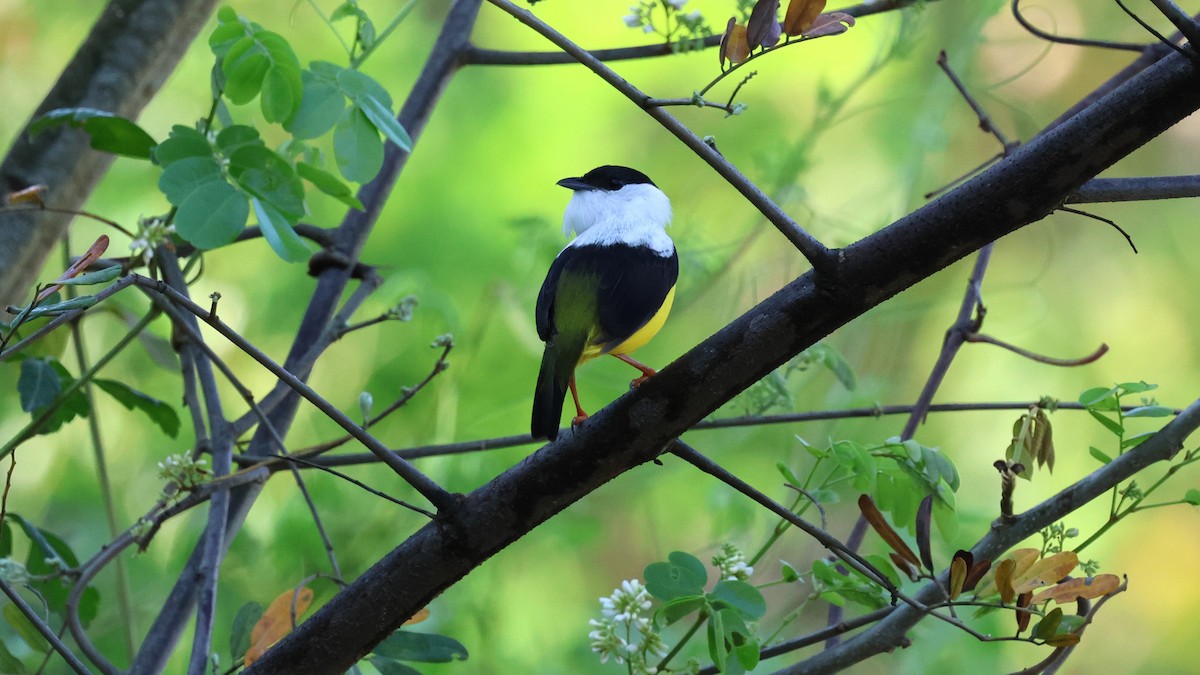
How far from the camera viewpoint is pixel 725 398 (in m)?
0.69

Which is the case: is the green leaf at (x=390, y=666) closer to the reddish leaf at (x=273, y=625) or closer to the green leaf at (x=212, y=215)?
the reddish leaf at (x=273, y=625)

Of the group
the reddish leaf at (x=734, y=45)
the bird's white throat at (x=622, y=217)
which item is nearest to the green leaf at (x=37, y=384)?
the bird's white throat at (x=622, y=217)

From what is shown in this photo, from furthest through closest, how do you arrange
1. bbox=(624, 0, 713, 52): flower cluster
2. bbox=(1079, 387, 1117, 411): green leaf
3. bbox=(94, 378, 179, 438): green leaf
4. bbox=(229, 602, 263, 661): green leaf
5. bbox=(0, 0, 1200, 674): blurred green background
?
bbox=(0, 0, 1200, 674): blurred green background → bbox=(94, 378, 179, 438): green leaf → bbox=(229, 602, 263, 661): green leaf → bbox=(1079, 387, 1117, 411): green leaf → bbox=(624, 0, 713, 52): flower cluster

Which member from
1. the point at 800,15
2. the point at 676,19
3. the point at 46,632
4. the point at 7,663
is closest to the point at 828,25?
the point at 800,15

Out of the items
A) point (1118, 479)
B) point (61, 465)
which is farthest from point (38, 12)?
point (1118, 479)

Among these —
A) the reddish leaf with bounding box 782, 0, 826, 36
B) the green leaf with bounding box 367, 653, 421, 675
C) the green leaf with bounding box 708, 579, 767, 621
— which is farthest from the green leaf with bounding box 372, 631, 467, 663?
the reddish leaf with bounding box 782, 0, 826, 36

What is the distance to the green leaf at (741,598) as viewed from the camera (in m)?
0.83

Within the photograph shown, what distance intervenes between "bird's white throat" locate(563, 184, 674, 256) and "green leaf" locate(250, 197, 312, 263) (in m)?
0.26

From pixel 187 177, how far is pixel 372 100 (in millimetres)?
181

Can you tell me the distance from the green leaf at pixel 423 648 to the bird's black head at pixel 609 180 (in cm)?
50

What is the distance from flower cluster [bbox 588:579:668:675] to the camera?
81 cm

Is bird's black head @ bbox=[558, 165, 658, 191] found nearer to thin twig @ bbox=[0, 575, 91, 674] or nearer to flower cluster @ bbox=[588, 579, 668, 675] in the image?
flower cluster @ bbox=[588, 579, 668, 675]

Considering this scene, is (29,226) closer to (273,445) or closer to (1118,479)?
(273,445)

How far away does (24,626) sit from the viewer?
0.98 m
